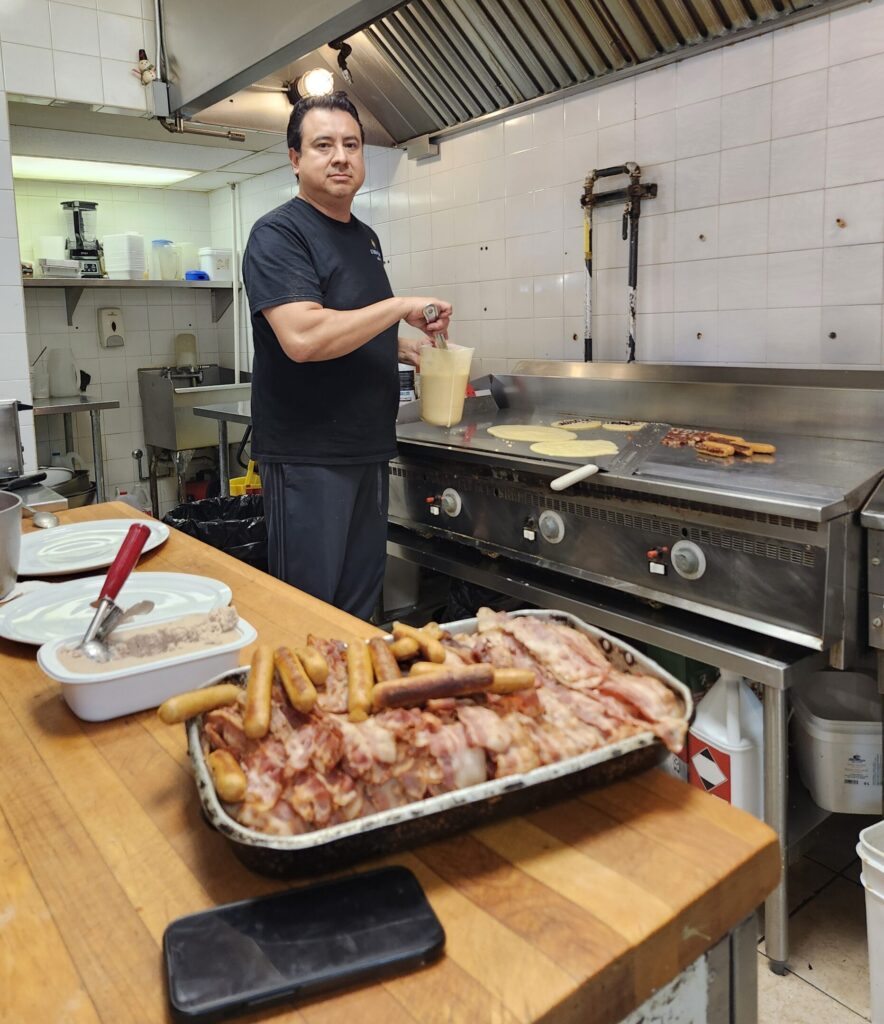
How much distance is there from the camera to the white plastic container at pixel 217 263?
5211 mm

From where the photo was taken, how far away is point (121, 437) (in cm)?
527

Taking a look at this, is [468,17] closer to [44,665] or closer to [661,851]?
[44,665]

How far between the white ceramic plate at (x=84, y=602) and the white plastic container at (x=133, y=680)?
0.16 metres

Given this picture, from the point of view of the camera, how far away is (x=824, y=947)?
1789mm

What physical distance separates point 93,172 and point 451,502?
376 centimetres

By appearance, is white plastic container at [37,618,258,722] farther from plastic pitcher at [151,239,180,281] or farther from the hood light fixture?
plastic pitcher at [151,239,180,281]

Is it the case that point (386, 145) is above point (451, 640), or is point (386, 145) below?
above

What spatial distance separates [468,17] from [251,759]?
9.84ft

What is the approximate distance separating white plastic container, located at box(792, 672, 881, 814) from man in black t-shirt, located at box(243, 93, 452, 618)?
125cm

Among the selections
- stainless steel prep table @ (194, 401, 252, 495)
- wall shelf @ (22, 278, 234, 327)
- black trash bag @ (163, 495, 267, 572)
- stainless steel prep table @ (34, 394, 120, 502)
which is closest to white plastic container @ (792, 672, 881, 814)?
black trash bag @ (163, 495, 267, 572)

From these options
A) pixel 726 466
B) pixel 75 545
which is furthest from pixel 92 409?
pixel 726 466

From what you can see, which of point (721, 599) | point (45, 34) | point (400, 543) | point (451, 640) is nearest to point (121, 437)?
point (45, 34)

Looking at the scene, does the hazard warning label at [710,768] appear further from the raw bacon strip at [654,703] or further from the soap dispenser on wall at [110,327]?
the soap dispenser on wall at [110,327]

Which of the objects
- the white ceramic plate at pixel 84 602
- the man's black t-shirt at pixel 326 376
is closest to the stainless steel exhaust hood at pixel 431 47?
the man's black t-shirt at pixel 326 376
